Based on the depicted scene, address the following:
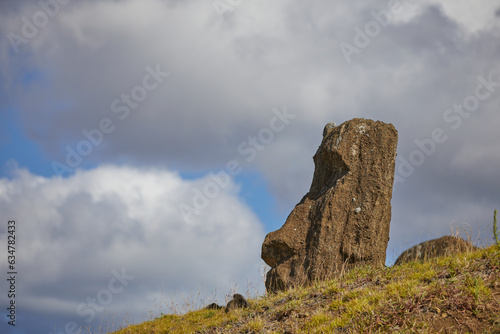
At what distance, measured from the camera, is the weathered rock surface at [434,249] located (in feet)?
43.2

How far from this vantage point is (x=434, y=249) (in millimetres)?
13742

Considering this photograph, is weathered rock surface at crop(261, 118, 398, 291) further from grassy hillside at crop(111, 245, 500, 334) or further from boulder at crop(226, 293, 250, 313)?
boulder at crop(226, 293, 250, 313)

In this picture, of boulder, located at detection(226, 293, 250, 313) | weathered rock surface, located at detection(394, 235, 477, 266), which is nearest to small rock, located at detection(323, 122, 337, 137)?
weathered rock surface, located at detection(394, 235, 477, 266)

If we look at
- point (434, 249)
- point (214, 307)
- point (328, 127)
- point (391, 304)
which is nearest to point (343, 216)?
point (434, 249)

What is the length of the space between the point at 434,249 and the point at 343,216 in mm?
2825

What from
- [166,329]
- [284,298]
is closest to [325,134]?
[284,298]

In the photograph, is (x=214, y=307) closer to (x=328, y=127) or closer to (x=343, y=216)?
(x=343, y=216)

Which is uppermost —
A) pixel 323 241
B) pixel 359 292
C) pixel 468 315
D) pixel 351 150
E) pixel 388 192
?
pixel 351 150

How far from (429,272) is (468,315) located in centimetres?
234

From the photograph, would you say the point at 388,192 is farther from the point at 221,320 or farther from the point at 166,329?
the point at 166,329

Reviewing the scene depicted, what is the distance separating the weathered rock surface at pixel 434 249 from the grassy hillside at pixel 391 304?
1498 mm

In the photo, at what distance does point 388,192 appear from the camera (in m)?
15.0

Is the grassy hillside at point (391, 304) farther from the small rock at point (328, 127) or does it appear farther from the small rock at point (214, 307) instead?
the small rock at point (328, 127)

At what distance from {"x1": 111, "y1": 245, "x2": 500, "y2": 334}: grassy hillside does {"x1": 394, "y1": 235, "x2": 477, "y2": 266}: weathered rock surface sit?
4.92ft
